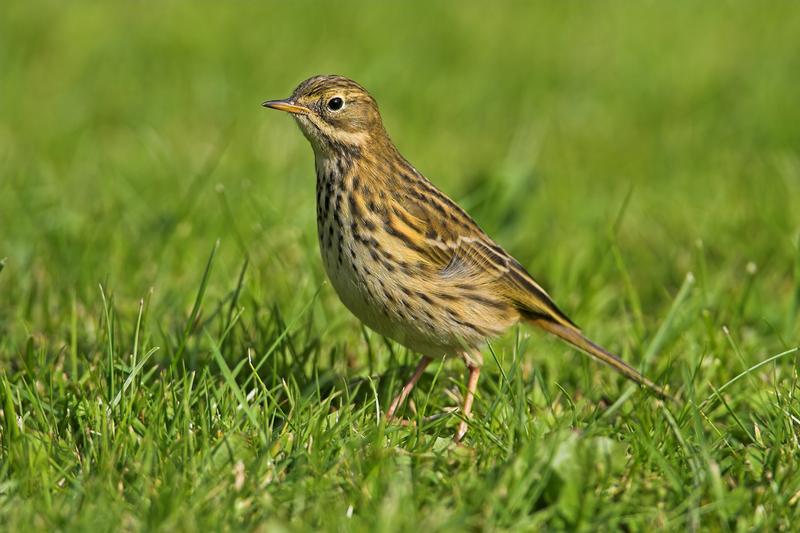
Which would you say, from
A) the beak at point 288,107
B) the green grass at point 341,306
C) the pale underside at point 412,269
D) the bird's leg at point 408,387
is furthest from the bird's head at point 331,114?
the bird's leg at point 408,387

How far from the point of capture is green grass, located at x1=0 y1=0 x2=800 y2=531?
416 cm

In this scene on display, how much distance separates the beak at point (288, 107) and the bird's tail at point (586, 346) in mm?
1500

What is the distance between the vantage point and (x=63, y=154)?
9.10 meters

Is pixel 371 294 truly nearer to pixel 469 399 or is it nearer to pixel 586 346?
pixel 469 399

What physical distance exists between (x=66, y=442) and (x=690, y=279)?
3.15 metres

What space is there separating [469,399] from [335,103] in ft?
5.26

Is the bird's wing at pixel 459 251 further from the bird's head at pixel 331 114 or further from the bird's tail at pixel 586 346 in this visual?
the bird's head at pixel 331 114

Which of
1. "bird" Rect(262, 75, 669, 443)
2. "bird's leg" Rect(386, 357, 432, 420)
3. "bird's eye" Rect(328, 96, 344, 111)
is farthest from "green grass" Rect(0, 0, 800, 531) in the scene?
"bird's eye" Rect(328, 96, 344, 111)

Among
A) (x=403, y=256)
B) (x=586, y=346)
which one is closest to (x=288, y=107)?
(x=403, y=256)

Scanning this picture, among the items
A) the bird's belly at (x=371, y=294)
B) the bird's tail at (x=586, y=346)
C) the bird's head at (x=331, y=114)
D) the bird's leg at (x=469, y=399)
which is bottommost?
the bird's leg at (x=469, y=399)

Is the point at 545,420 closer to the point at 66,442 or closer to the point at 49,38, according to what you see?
the point at 66,442

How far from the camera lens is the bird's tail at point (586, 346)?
5.45 metres

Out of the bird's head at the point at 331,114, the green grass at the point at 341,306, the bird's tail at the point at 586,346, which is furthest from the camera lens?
the bird's head at the point at 331,114

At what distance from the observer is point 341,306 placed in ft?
21.2
